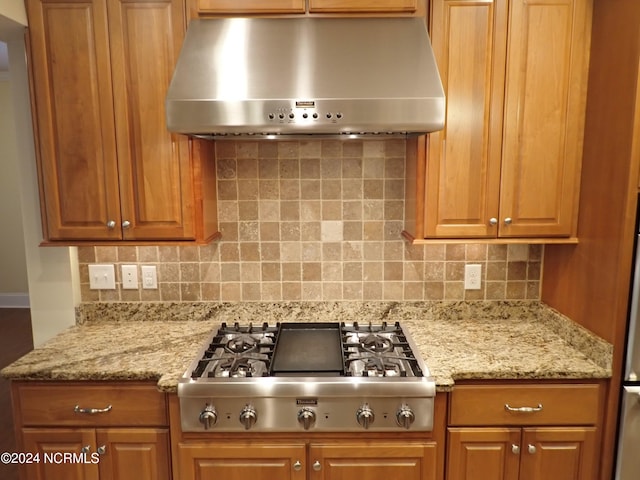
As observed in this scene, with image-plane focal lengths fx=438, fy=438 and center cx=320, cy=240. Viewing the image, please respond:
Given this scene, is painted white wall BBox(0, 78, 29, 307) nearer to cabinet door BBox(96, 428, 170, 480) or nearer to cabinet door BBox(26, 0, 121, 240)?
cabinet door BBox(26, 0, 121, 240)

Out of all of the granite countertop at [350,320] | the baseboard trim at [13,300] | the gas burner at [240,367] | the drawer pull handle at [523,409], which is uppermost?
the granite countertop at [350,320]

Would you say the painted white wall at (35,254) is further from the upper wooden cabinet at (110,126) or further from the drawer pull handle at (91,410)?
the drawer pull handle at (91,410)

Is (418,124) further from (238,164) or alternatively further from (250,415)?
(250,415)

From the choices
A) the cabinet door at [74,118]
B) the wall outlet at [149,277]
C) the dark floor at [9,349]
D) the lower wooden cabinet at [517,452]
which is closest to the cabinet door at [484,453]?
the lower wooden cabinet at [517,452]

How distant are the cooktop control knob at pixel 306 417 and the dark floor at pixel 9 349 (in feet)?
6.29

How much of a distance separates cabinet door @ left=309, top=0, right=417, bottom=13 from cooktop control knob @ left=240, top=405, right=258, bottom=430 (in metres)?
1.50

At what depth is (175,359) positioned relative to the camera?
1.73 metres

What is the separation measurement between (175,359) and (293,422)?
0.53 metres

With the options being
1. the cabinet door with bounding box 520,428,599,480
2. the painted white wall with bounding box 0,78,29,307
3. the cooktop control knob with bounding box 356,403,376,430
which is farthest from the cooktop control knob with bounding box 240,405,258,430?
the painted white wall with bounding box 0,78,29,307

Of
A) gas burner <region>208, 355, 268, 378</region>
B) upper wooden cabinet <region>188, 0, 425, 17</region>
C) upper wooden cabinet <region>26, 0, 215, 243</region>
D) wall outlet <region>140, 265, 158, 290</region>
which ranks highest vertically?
upper wooden cabinet <region>188, 0, 425, 17</region>

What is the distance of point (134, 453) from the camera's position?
5.37ft

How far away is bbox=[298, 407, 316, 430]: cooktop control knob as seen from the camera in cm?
153

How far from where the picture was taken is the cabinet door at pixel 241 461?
5.20ft

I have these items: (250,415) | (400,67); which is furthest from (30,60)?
(250,415)
